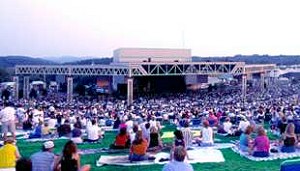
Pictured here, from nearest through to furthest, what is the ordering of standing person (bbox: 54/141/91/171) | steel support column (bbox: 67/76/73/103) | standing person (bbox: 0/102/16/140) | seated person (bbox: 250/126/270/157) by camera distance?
standing person (bbox: 54/141/91/171), seated person (bbox: 250/126/270/157), standing person (bbox: 0/102/16/140), steel support column (bbox: 67/76/73/103)

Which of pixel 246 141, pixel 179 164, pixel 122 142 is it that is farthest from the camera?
pixel 122 142

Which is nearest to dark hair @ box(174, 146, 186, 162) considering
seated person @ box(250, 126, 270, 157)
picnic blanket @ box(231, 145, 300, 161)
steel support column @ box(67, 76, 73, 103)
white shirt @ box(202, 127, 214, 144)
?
picnic blanket @ box(231, 145, 300, 161)

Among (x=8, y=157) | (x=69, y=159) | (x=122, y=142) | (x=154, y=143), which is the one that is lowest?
(x=122, y=142)

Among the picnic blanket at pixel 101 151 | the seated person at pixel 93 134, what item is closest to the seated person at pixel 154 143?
the picnic blanket at pixel 101 151

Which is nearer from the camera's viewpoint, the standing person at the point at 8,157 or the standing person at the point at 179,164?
the standing person at the point at 179,164

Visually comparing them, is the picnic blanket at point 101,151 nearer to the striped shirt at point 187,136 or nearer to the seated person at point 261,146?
the striped shirt at point 187,136

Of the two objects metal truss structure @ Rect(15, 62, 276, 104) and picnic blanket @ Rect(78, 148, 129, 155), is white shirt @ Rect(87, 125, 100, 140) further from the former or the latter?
metal truss structure @ Rect(15, 62, 276, 104)

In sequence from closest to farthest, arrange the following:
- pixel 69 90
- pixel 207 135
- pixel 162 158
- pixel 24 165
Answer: pixel 24 165 → pixel 162 158 → pixel 207 135 → pixel 69 90

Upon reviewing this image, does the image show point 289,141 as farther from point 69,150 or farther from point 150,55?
point 150,55

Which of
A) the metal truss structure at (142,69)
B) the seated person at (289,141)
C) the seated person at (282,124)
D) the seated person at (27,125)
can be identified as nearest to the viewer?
the seated person at (289,141)

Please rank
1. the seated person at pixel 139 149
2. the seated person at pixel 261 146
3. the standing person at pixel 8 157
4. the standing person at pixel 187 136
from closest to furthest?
the standing person at pixel 8 157
the seated person at pixel 139 149
the seated person at pixel 261 146
the standing person at pixel 187 136

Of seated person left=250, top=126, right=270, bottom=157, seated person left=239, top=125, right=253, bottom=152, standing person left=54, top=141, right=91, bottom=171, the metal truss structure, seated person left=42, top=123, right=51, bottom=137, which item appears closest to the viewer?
standing person left=54, top=141, right=91, bottom=171

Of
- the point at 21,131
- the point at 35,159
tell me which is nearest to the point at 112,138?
the point at 21,131

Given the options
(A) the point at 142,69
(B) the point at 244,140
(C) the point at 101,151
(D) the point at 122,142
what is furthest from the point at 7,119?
(A) the point at 142,69
